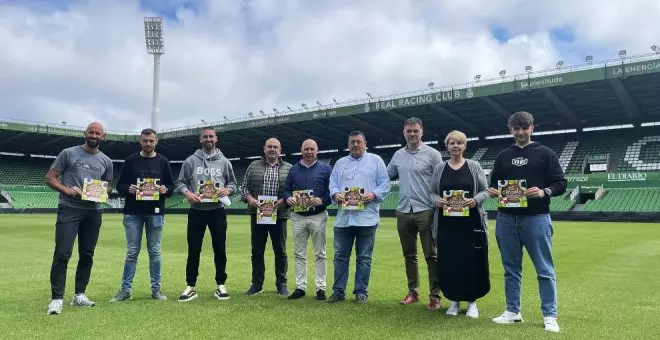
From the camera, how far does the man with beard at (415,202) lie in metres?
5.24

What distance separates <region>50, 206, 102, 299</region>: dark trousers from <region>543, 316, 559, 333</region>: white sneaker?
4892 mm

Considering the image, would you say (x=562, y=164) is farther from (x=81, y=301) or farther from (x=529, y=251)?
(x=81, y=301)

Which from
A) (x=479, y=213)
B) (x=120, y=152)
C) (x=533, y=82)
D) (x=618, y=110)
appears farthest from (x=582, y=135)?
(x=120, y=152)

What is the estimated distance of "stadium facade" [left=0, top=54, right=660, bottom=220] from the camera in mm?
27359

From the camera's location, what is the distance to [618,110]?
32.6 m

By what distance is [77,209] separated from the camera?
17.5 ft

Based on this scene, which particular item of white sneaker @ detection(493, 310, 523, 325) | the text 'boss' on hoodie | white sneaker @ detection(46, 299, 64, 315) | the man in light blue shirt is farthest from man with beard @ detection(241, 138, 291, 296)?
white sneaker @ detection(493, 310, 523, 325)

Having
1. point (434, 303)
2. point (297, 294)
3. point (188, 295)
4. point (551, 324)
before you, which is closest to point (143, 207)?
point (188, 295)

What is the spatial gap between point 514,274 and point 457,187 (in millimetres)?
1000

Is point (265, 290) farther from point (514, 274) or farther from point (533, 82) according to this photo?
point (533, 82)

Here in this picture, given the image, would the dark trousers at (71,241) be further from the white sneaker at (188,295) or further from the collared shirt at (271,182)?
the collared shirt at (271,182)

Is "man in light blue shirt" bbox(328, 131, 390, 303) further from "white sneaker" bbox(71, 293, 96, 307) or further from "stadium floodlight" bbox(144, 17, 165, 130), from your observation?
"stadium floodlight" bbox(144, 17, 165, 130)

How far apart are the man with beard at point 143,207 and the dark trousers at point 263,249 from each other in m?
1.14

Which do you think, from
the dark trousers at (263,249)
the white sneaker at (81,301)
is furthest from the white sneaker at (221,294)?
the white sneaker at (81,301)
